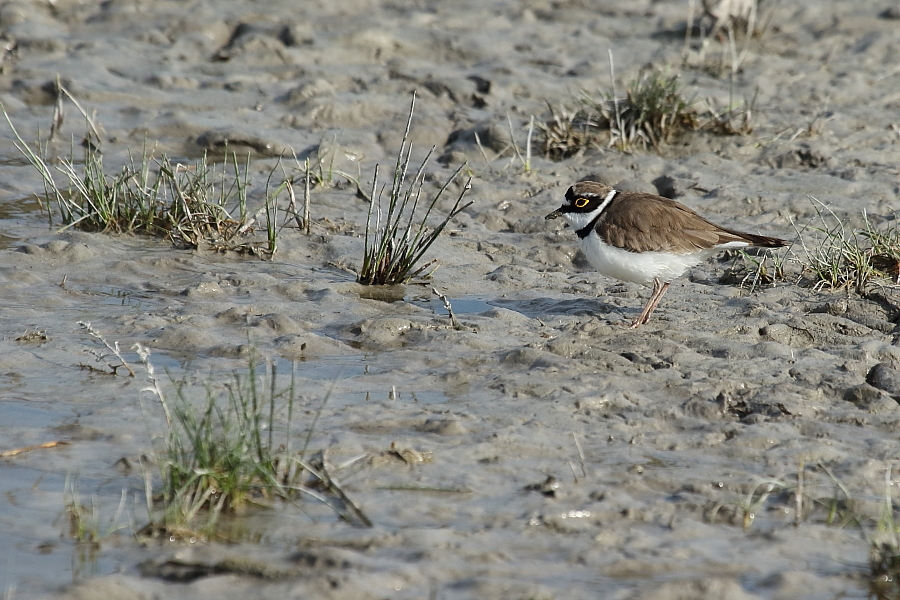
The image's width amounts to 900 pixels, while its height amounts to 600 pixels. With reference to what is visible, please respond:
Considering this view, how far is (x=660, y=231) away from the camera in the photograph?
6.58 m

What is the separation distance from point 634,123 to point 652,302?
329cm

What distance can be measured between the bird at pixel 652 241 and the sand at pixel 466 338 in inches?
12.2

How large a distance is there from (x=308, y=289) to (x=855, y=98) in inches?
264

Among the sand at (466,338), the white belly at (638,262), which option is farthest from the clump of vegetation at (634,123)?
the white belly at (638,262)

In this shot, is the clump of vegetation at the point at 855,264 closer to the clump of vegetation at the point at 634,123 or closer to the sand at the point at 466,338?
the sand at the point at 466,338

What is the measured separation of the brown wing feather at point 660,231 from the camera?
6.54 metres

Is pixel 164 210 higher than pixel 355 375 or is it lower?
higher

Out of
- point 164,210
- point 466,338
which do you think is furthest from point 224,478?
point 164,210

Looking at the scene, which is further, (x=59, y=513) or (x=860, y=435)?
(x=860, y=435)

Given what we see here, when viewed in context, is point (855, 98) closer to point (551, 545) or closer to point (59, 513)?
point (551, 545)

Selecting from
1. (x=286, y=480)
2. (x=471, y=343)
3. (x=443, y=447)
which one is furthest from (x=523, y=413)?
(x=286, y=480)

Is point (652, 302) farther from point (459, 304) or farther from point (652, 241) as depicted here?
point (459, 304)

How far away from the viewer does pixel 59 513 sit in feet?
13.9

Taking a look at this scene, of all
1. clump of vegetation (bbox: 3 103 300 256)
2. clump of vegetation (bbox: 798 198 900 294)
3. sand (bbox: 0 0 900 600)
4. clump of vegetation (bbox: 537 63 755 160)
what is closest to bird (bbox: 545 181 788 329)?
sand (bbox: 0 0 900 600)
